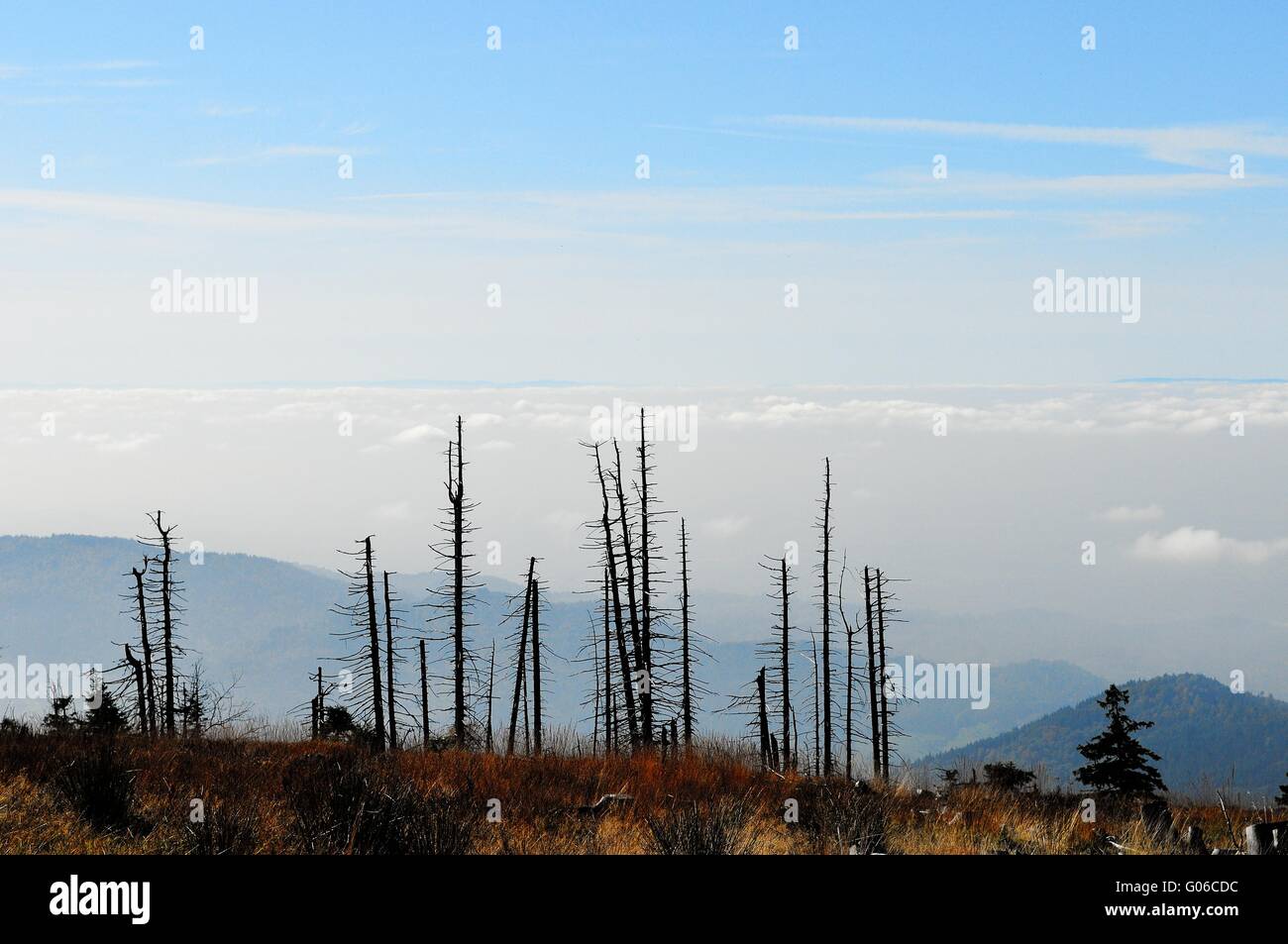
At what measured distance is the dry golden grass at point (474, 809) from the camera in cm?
1141

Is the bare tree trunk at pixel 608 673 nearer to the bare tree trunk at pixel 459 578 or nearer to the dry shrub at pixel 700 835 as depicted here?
the bare tree trunk at pixel 459 578

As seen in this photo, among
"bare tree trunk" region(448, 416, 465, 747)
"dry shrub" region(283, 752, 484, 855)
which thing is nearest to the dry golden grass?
"dry shrub" region(283, 752, 484, 855)

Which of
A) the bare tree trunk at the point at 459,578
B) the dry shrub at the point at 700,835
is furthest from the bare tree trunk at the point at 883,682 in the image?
the dry shrub at the point at 700,835

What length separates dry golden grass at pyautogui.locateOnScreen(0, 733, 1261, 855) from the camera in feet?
37.4

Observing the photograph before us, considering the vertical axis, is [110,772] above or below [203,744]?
above

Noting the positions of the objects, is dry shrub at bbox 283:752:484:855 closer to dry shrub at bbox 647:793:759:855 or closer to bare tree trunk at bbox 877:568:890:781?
dry shrub at bbox 647:793:759:855

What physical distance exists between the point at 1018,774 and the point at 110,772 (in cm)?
2530

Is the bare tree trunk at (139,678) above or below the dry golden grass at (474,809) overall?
below

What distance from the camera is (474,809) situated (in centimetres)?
1416

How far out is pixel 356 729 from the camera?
3972 centimetres

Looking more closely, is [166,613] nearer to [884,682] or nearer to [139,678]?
[139,678]
